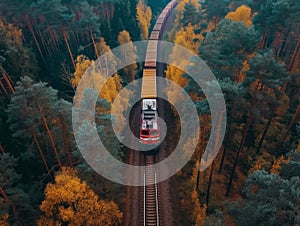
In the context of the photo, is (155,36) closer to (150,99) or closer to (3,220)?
(150,99)

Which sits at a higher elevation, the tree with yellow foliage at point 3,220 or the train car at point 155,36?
the tree with yellow foliage at point 3,220

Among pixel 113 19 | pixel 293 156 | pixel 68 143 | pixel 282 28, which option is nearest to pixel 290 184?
pixel 293 156

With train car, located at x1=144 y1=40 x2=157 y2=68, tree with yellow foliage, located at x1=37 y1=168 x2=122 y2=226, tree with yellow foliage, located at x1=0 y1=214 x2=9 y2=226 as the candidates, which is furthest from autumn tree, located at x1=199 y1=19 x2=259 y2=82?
train car, located at x1=144 y1=40 x2=157 y2=68

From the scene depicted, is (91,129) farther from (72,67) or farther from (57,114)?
(72,67)

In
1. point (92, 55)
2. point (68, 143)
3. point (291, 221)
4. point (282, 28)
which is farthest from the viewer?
point (92, 55)

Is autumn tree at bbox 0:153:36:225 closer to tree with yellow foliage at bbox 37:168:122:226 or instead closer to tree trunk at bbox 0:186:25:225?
tree trunk at bbox 0:186:25:225

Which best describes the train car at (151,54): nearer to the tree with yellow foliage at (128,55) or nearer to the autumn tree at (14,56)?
the tree with yellow foliage at (128,55)

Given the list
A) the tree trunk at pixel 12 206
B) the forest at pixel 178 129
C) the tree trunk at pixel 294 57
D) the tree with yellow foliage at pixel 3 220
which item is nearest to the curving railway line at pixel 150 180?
the forest at pixel 178 129

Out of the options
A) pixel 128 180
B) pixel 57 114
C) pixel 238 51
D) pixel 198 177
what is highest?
pixel 238 51
